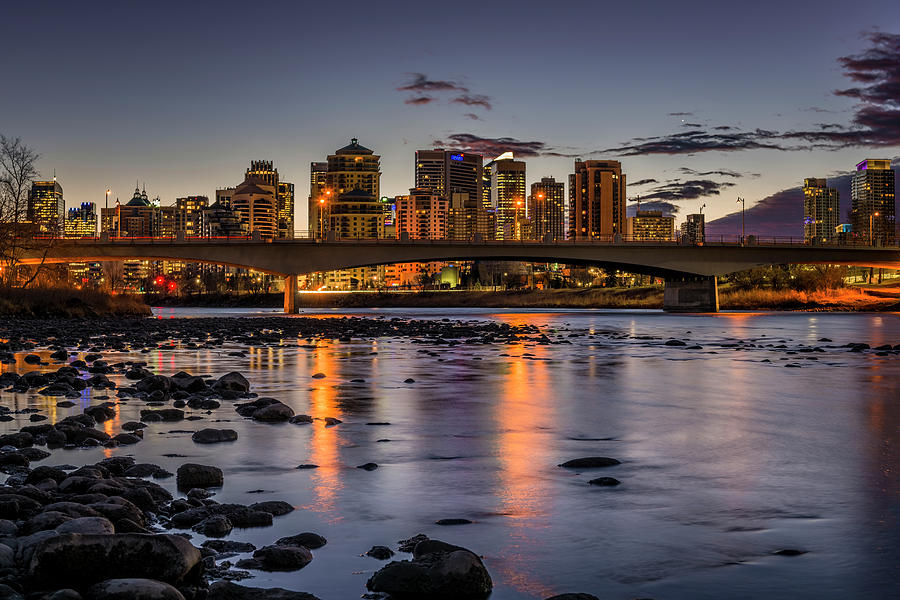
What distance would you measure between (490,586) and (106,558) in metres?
2.52

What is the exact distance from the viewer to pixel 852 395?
18969mm

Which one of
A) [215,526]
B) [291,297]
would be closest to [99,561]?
[215,526]

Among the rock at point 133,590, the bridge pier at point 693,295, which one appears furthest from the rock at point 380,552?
the bridge pier at point 693,295

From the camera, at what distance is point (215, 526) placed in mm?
7207

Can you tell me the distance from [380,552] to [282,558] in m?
0.77

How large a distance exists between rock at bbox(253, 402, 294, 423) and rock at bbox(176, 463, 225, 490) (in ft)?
15.6

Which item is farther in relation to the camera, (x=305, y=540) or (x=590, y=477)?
(x=590, y=477)

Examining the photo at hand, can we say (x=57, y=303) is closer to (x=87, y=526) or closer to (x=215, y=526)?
(x=215, y=526)

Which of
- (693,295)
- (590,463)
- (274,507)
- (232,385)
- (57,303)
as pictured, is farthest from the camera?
(693,295)

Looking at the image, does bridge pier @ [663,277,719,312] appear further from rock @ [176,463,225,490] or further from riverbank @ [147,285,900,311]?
rock @ [176,463,225,490]

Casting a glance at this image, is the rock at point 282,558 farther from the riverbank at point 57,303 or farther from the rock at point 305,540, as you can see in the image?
the riverbank at point 57,303

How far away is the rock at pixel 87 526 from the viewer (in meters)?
6.15

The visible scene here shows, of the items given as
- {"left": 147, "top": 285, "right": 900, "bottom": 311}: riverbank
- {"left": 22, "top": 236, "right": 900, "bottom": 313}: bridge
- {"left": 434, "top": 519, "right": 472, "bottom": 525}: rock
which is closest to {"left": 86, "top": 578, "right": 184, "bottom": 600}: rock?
{"left": 434, "top": 519, "right": 472, "bottom": 525}: rock

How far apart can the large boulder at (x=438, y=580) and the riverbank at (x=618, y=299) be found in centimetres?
10875
